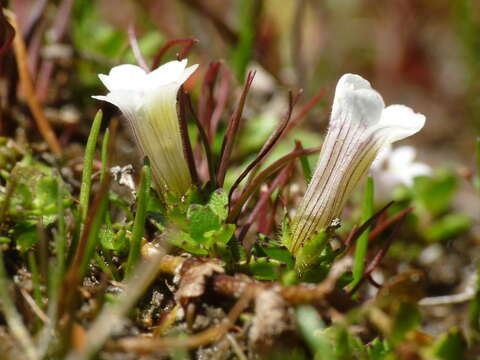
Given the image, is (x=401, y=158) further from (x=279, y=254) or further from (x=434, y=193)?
(x=279, y=254)

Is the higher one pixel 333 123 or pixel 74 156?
pixel 74 156

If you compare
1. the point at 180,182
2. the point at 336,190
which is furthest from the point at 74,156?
the point at 336,190

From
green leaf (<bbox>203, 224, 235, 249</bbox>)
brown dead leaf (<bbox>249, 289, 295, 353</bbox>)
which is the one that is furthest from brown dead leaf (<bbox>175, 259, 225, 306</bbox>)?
brown dead leaf (<bbox>249, 289, 295, 353</bbox>)

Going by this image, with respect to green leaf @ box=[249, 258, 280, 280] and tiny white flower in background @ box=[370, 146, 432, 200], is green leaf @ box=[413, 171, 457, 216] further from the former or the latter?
green leaf @ box=[249, 258, 280, 280]

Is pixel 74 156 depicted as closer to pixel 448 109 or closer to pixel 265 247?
pixel 265 247

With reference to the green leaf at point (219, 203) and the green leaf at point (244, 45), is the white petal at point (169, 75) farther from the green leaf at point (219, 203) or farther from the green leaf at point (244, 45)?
the green leaf at point (244, 45)

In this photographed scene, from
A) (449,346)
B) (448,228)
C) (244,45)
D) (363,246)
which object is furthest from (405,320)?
(244,45)
